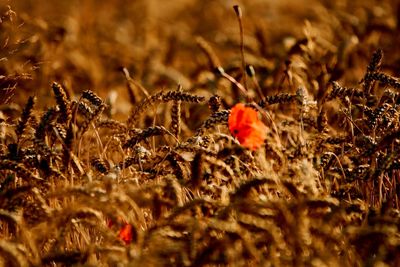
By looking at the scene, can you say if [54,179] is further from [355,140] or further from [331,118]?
[331,118]

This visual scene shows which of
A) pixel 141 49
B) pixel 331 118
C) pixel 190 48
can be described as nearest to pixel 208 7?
pixel 190 48

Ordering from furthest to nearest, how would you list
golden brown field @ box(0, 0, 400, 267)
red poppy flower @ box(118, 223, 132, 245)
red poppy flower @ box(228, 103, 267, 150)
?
red poppy flower @ box(228, 103, 267, 150)
red poppy flower @ box(118, 223, 132, 245)
golden brown field @ box(0, 0, 400, 267)

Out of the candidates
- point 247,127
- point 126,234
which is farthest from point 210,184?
point 126,234

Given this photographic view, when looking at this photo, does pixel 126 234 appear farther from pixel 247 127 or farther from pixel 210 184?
pixel 247 127

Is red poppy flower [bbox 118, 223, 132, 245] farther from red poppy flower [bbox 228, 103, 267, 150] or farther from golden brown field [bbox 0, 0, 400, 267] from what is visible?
red poppy flower [bbox 228, 103, 267, 150]

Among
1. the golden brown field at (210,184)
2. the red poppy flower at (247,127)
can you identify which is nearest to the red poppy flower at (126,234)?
the golden brown field at (210,184)

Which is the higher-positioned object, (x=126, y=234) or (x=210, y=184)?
(x=210, y=184)

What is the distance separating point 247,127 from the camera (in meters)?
2.79

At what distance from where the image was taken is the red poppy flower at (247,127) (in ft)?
9.09

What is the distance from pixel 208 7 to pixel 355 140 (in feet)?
21.1

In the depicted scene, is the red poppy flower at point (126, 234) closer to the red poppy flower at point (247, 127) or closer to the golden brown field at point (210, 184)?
the golden brown field at point (210, 184)

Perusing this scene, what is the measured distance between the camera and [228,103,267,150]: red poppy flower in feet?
9.09

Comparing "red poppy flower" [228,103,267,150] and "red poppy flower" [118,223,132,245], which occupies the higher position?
"red poppy flower" [228,103,267,150]

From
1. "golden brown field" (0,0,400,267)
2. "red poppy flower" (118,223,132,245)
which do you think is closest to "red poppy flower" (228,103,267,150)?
"golden brown field" (0,0,400,267)
